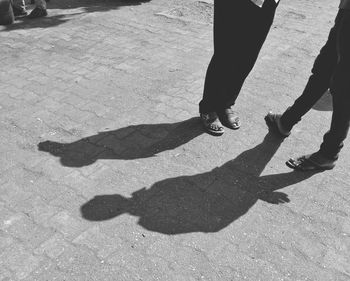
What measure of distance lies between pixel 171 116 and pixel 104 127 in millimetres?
691

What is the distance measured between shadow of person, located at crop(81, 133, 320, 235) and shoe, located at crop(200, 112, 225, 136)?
1.37ft

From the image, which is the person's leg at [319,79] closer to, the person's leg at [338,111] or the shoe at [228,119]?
the person's leg at [338,111]

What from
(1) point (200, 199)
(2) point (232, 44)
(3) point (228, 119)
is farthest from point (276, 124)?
(1) point (200, 199)

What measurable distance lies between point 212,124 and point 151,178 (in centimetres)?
92

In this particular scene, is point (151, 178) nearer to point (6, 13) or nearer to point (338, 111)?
point (338, 111)

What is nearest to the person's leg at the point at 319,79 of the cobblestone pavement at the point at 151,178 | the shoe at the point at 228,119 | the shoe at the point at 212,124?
the cobblestone pavement at the point at 151,178

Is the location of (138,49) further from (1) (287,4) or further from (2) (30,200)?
(1) (287,4)

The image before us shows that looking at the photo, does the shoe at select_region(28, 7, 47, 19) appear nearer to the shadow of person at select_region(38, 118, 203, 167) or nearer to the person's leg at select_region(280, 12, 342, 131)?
the shadow of person at select_region(38, 118, 203, 167)

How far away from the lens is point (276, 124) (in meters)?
3.89

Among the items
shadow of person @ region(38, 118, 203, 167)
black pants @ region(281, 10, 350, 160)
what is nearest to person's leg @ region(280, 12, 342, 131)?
black pants @ region(281, 10, 350, 160)

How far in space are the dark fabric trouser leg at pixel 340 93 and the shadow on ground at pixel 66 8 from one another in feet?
16.0

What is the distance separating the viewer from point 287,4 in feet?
27.1

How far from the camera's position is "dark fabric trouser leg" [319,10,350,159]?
293 cm

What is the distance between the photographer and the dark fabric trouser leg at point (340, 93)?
293 cm
